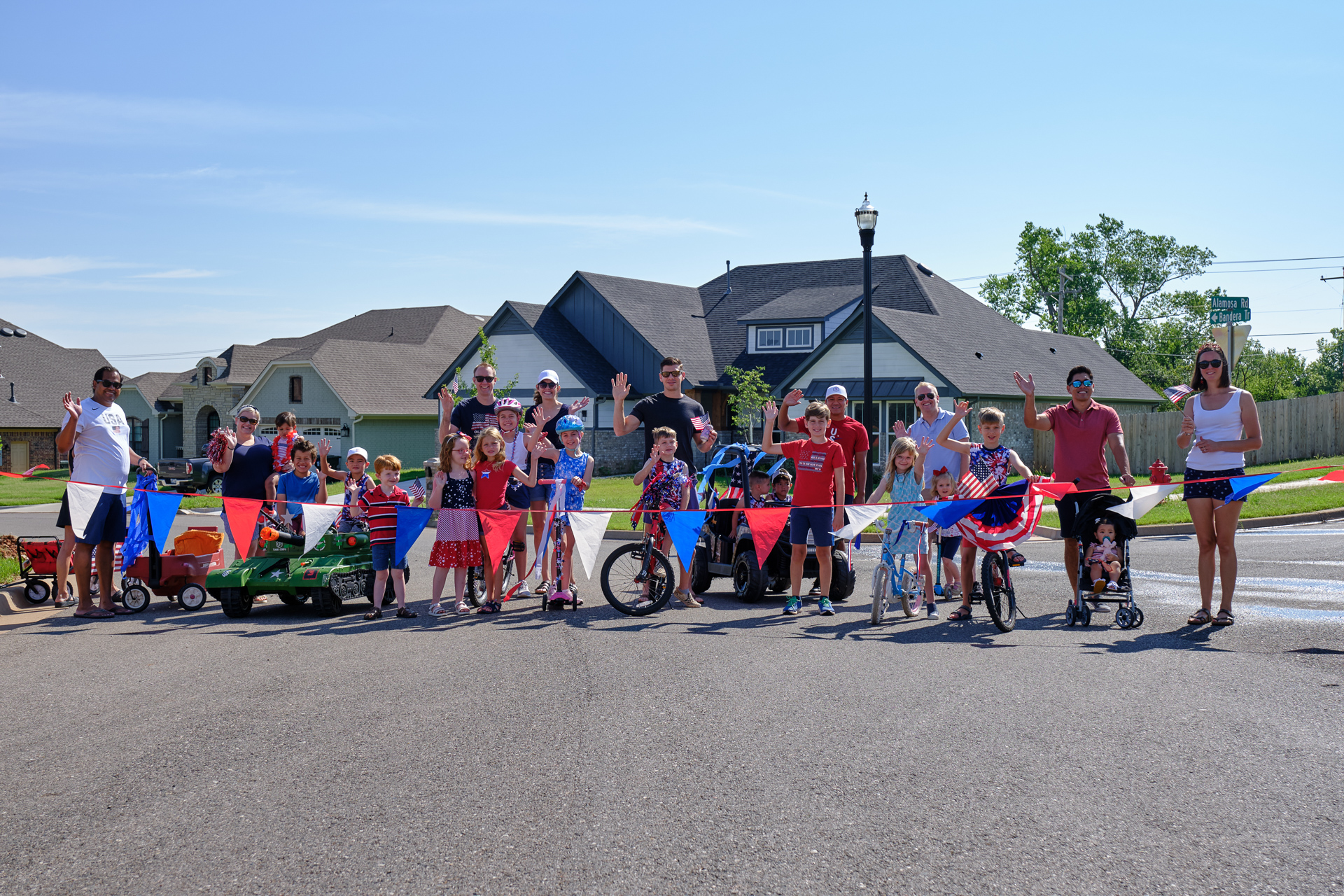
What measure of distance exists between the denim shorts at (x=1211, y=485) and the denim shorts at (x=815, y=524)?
2.96 m

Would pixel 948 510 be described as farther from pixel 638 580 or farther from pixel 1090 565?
pixel 638 580

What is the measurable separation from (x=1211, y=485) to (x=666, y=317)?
125 feet

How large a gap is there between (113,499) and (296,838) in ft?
22.8

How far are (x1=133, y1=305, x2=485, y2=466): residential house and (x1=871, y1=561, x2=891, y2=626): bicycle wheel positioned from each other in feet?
131

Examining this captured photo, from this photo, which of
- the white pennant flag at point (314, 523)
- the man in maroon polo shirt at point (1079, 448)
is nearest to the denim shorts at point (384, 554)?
the white pennant flag at point (314, 523)

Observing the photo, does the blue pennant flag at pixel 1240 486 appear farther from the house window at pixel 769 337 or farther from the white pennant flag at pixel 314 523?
the house window at pixel 769 337

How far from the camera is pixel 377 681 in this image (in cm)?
711

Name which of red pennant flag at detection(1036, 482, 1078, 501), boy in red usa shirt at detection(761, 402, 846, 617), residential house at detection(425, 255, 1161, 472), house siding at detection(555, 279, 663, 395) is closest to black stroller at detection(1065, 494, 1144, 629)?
red pennant flag at detection(1036, 482, 1078, 501)

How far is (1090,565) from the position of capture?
9.12 meters

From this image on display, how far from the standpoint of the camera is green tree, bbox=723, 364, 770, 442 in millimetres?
39469

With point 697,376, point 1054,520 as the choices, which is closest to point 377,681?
point 1054,520

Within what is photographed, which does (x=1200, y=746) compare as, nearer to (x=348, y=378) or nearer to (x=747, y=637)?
(x=747, y=637)

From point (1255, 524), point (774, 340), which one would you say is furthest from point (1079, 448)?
point (774, 340)

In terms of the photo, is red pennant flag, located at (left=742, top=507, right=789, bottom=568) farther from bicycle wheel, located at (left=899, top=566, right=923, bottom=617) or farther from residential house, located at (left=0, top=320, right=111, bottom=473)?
residential house, located at (left=0, top=320, right=111, bottom=473)
